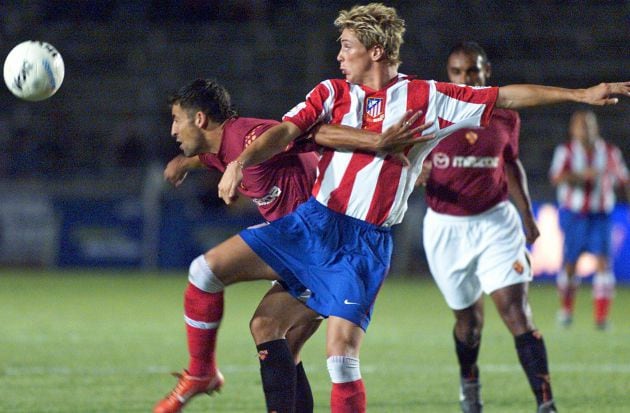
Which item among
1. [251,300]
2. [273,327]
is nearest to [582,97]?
[273,327]

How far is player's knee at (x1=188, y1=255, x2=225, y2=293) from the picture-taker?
5.36 metres

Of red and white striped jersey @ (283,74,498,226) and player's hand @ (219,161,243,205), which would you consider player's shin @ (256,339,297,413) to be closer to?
red and white striped jersey @ (283,74,498,226)

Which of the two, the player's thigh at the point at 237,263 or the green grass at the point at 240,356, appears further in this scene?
the green grass at the point at 240,356

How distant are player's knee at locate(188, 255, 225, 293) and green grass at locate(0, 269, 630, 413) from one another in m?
1.55

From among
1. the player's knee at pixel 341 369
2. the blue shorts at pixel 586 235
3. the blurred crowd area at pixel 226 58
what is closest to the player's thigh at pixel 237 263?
the player's knee at pixel 341 369

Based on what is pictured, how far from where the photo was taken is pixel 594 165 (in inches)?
511

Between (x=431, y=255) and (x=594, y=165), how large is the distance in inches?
254

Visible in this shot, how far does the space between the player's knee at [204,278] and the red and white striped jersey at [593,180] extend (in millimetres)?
8139

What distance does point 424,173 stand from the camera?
6.75m

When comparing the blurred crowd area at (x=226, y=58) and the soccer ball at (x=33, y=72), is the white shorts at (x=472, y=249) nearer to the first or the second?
the soccer ball at (x=33, y=72)

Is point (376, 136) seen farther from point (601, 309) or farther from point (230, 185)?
point (601, 309)

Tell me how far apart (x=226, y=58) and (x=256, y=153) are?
18.1 metres

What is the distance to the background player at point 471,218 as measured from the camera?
6.82 metres

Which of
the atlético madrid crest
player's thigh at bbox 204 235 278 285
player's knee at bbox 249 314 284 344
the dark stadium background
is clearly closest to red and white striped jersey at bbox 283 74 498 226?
the atlético madrid crest
